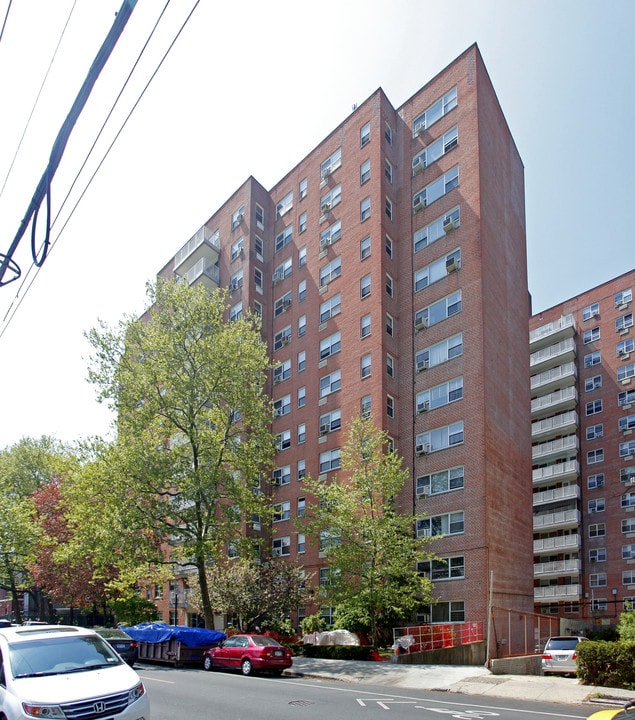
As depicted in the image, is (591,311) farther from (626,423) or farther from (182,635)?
(182,635)

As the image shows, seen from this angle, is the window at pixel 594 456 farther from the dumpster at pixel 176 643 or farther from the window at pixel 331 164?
the dumpster at pixel 176 643

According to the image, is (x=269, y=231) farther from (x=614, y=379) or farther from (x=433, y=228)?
(x=614, y=379)

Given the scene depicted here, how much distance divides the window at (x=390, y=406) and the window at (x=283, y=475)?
27.4 ft

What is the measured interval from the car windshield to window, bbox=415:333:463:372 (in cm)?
2589

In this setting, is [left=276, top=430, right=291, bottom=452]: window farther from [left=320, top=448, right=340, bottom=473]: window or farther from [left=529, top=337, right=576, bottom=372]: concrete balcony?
[left=529, top=337, right=576, bottom=372]: concrete balcony

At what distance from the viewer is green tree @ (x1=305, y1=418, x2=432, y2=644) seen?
27266 mm

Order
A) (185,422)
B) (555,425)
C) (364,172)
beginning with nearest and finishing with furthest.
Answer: (185,422), (364,172), (555,425)

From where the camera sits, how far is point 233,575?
32125 mm

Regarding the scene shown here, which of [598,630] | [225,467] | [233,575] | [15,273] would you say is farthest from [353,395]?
[15,273]

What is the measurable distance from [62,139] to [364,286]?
31573mm

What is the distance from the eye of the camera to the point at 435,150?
3888 cm

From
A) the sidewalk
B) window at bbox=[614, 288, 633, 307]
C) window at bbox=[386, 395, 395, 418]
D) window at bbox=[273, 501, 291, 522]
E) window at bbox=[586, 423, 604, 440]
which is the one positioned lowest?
the sidewalk

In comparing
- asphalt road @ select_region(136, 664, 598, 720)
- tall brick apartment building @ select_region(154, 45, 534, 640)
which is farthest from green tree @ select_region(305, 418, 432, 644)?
asphalt road @ select_region(136, 664, 598, 720)

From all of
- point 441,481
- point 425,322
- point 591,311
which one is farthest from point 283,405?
point 591,311
